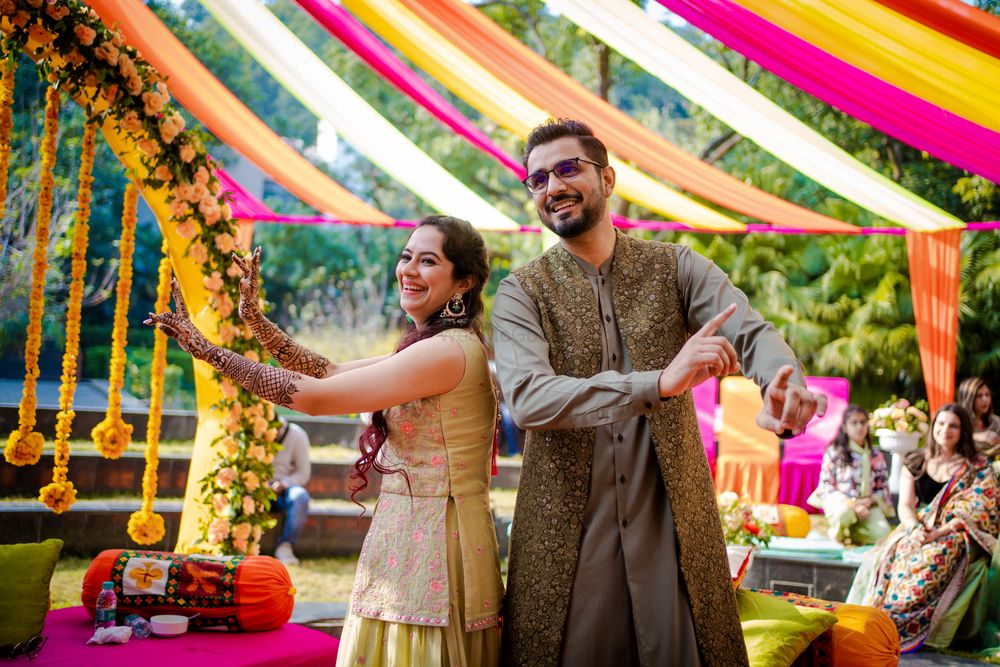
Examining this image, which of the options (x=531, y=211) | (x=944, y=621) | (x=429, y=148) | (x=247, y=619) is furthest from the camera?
(x=429, y=148)

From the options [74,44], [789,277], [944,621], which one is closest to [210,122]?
[74,44]

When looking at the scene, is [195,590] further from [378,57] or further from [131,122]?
[378,57]

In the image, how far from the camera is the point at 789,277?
578 inches

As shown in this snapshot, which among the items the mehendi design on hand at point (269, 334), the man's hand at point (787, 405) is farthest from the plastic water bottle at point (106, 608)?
the man's hand at point (787, 405)

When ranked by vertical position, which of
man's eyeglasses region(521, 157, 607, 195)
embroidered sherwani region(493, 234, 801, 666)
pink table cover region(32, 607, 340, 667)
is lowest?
pink table cover region(32, 607, 340, 667)

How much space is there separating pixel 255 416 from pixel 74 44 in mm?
1694

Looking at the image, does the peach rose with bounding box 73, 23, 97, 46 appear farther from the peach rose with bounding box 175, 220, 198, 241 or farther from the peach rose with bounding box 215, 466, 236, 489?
the peach rose with bounding box 215, 466, 236, 489

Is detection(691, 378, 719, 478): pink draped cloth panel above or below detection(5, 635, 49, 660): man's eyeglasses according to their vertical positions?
above

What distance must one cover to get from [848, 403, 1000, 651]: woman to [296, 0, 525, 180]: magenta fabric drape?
10.1 feet

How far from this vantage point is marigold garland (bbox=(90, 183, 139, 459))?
4.21m

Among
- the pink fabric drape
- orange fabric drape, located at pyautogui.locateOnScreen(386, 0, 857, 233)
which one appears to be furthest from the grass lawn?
the pink fabric drape

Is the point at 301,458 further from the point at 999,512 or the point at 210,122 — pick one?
the point at 999,512

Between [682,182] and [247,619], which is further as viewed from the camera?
[682,182]

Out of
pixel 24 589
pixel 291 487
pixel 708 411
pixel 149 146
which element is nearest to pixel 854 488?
pixel 708 411
